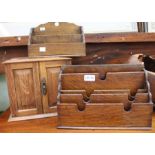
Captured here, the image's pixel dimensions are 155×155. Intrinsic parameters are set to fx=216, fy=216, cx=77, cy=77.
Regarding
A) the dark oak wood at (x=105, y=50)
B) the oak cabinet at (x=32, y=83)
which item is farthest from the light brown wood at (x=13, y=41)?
the oak cabinet at (x=32, y=83)

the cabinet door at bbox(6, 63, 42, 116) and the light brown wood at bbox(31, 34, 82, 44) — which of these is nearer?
the cabinet door at bbox(6, 63, 42, 116)

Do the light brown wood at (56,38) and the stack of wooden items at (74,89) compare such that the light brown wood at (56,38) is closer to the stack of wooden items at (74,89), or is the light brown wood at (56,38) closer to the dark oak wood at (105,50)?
the stack of wooden items at (74,89)

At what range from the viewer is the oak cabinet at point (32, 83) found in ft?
2.86

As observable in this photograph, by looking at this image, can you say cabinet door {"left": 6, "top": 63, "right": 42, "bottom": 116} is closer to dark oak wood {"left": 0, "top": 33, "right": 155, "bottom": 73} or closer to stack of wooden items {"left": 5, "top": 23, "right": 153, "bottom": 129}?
stack of wooden items {"left": 5, "top": 23, "right": 153, "bottom": 129}

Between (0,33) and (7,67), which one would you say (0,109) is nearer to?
(0,33)

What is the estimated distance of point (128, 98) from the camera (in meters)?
0.78

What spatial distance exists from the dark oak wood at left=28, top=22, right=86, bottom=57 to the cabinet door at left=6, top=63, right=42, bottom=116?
13cm

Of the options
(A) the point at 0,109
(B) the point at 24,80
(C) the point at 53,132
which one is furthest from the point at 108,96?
(A) the point at 0,109

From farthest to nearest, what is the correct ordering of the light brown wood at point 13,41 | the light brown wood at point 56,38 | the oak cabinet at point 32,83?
the light brown wood at point 13,41 → the light brown wood at point 56,38 → the oak cabinet at point 32,83

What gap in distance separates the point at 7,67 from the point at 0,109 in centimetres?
61

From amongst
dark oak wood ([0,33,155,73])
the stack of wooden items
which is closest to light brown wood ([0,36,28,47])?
dark oak wood ([0,33,155,73])

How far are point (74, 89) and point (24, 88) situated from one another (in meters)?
0.22

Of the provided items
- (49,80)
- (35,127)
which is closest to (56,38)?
(49,80)

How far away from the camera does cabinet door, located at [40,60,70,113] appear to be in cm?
89
